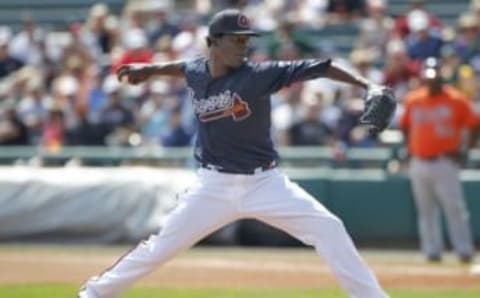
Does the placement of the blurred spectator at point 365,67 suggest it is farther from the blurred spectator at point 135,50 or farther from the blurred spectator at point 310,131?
the blurred spectator at point 135,50

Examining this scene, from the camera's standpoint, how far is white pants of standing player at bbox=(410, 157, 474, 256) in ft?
48.3

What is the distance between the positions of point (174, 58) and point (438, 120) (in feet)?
17.2

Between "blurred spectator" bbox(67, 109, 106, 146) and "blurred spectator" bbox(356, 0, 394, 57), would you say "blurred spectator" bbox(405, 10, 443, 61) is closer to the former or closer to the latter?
"blurred spectator" bbox(356, 0, 394, 57)

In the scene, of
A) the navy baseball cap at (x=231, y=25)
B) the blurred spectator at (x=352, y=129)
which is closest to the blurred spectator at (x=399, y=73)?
the blurred spectator at (x=352, y=129)

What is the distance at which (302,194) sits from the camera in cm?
874

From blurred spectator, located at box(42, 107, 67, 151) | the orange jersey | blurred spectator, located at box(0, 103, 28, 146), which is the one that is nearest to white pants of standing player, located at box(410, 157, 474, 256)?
the orange jersey

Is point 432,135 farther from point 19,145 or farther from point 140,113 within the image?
point 19,145

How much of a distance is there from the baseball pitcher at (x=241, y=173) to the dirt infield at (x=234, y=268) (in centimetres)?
343

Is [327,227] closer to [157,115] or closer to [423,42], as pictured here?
[423,42]

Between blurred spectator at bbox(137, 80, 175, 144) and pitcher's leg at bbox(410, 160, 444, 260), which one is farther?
blurred spectator at bbox(137, 80, 175, 144)

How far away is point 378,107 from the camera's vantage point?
8.59m

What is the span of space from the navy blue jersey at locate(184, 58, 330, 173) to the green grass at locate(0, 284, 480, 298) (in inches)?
100

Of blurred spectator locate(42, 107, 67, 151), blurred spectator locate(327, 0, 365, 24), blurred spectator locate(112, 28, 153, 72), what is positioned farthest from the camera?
blurred spectator locate(327, 0, 365, 24)

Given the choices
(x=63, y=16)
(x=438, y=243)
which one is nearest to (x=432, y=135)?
(x=438, y=243)
